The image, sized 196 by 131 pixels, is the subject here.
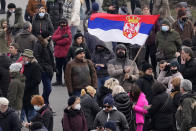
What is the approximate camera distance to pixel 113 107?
17.2 metres

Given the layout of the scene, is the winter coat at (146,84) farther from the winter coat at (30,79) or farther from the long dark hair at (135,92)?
the winter coat at (30,79)

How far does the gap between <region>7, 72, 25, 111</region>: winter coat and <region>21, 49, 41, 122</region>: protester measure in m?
0.37

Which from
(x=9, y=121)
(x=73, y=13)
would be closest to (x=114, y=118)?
(x=9, y=121)

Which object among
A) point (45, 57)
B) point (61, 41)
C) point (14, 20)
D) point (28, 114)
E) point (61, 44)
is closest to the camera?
point (28, 114)

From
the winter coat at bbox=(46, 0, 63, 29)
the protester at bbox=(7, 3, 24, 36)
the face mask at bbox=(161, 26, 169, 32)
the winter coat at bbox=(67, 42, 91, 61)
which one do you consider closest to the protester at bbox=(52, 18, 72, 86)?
the winter coat at bbox=(67, 42, 91, 61)

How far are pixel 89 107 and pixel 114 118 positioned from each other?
102cm

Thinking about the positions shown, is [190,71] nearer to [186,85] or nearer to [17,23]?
[186,85]

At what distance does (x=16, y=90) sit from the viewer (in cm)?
1886

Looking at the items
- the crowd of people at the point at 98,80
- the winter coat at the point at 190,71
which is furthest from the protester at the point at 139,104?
the winter coat at the point at 190,71

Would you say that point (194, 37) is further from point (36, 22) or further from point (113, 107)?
point (113, 107)

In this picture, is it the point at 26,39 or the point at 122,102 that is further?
the point at 26,39

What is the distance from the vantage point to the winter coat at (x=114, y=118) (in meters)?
17.1

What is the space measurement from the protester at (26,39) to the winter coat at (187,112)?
597 cm

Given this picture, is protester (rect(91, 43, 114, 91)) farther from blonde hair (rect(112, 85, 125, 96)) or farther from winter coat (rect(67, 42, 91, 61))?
blonde hair (rect(112, 85, 125, 96))
